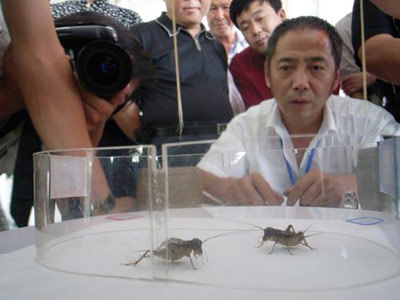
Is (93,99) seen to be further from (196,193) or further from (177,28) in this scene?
(196,193)

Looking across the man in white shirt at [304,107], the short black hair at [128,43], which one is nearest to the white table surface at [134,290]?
the man in white shirt at [304,107]

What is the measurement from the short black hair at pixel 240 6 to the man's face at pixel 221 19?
0.04ft

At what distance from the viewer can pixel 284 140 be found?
978 millimetres

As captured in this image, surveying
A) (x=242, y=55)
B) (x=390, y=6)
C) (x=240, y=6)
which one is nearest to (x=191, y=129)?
(x=242, y=55)

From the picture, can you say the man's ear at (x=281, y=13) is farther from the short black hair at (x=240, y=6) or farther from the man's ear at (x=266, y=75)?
the man's ear at (x=266, y=75)

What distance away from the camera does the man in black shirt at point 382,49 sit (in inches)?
40.8

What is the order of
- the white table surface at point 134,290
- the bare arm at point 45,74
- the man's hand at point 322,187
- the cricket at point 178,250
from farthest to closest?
1. the bare arm at point 45,74
2. the man's hand at point 322,187
3. the cricket at point 178,250
4. the white table surface at point 134,290

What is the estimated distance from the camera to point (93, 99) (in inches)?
45.1

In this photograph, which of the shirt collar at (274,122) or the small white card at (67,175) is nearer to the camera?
the small white card at (67,175)

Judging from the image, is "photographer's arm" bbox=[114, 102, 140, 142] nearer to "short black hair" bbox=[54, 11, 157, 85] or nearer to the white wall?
"short black hair" bbox=[54, 11, 157, 85]

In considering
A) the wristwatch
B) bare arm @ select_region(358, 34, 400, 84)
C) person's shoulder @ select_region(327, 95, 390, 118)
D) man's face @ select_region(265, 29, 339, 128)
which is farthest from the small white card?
bare arm @ select_region(358, 34, 400, 84)

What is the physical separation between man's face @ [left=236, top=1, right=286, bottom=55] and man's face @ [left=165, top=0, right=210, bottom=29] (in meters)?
0.11

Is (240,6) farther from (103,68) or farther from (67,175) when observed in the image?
(67,175)

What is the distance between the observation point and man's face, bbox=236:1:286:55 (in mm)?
1097
